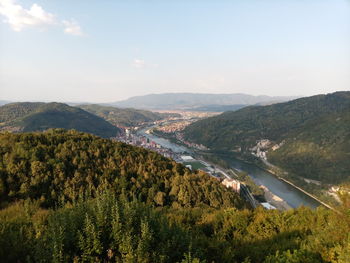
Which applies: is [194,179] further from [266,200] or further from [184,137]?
[184,137]

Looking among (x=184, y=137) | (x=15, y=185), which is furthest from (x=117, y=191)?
(x=184, y=137)

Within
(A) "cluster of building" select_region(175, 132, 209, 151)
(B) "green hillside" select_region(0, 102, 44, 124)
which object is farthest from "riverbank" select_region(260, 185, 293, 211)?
(B) "green hillside" select_region(0, 102, 44, 124)

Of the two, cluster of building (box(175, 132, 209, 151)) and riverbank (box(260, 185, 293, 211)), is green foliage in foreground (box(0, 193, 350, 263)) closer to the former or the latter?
riverbank (box(260, 185, 293, 211))

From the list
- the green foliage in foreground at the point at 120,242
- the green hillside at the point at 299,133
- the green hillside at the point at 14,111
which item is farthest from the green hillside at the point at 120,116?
the green foliage in foreground at the point at 120,242

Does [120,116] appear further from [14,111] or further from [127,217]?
[127,217]

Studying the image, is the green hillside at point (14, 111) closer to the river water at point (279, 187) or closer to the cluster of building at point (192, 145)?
the cluster of building at point (192, 145)

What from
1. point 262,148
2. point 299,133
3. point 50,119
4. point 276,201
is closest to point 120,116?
point 50,119
